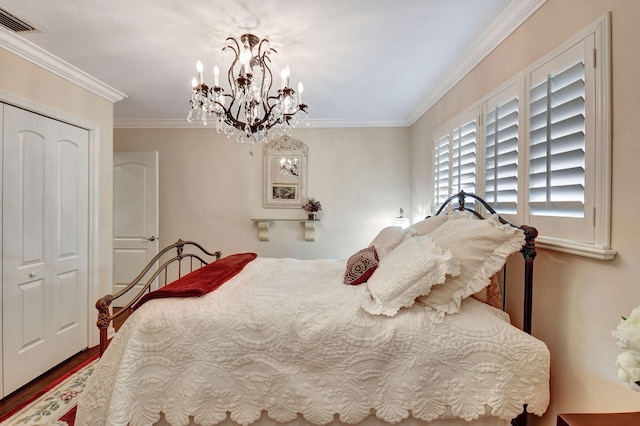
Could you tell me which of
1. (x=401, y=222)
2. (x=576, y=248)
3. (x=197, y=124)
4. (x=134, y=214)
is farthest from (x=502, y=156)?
(x=134, y=214)

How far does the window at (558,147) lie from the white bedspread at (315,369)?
1.92 feet

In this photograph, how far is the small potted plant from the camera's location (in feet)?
13.0

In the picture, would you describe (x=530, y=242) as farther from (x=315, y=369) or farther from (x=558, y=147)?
(x=315, y=369)

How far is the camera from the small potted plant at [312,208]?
13.0ft

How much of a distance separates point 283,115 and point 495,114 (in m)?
1.50

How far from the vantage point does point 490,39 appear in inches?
78.6

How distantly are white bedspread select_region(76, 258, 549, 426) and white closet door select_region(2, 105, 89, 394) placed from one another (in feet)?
4.96

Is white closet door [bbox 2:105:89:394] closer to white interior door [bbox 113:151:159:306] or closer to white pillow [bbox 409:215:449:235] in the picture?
white interior door [bbox 113:151:159:306]

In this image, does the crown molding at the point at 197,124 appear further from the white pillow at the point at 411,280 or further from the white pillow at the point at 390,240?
the white pillow at the point at 411,280

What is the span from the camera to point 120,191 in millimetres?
3996

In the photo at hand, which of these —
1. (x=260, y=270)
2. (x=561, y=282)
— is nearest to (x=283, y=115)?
(x=260, y=270)

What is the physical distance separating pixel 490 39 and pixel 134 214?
441 cm

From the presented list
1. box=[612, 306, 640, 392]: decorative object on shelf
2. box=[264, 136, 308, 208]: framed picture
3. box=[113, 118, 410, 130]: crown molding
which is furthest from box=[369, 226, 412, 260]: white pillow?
box=[113, 118, 410, 130]: crown molding

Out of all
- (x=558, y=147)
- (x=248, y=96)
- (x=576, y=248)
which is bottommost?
(x=576, y=248)
